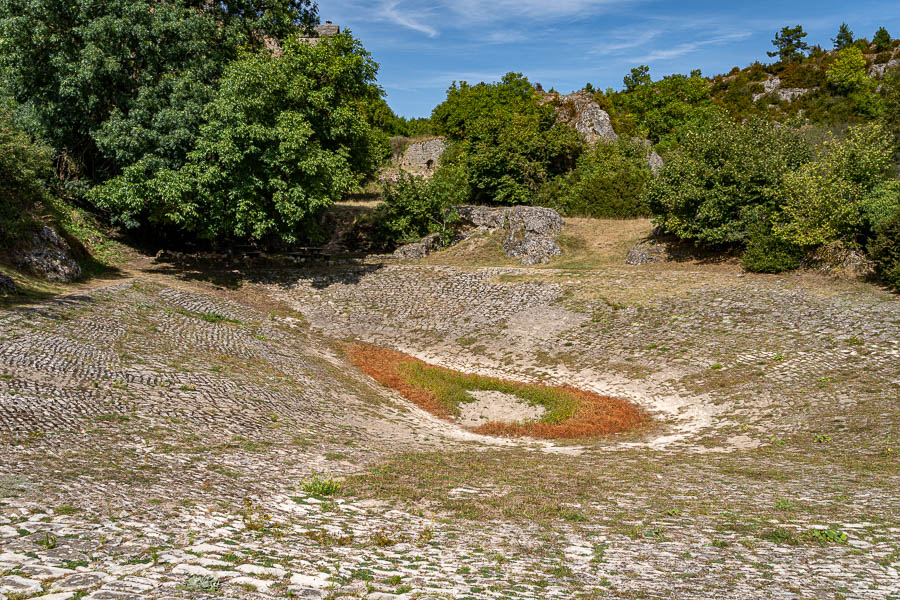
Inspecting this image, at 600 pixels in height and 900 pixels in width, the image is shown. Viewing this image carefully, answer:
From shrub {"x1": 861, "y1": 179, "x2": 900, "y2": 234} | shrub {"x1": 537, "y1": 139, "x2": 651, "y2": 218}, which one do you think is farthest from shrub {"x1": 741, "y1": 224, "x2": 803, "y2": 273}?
shrub {"x1": 537, "y1": 139, "x2": 651, "y2": 218}

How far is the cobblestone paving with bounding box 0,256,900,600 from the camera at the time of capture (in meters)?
6.95

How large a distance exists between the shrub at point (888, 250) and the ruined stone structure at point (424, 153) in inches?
2121

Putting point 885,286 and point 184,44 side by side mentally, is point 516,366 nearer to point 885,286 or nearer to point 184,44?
point 885,286

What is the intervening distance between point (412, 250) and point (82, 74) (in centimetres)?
2179

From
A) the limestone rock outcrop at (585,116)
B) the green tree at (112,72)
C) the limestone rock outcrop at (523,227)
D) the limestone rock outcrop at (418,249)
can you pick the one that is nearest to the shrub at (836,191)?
the limestone rock outcrop at (523,227)

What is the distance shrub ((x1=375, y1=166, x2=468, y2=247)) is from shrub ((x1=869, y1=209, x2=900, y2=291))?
26646 millimetres

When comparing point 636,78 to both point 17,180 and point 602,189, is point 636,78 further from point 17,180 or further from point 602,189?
point 17,180

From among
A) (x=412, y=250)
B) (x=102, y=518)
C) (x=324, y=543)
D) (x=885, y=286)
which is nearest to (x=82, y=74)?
(x=412, y=250)

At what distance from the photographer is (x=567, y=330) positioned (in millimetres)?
26250

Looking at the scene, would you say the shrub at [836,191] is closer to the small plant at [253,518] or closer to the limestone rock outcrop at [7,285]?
the small plant at [253,518]

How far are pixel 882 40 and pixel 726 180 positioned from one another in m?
73.2

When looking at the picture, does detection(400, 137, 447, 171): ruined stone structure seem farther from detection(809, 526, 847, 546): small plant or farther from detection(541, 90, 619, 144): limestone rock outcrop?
detection(809, 526, 847, 546): small plant

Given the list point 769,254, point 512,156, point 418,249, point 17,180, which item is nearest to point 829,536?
point 769,254

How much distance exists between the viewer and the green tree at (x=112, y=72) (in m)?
26.7
